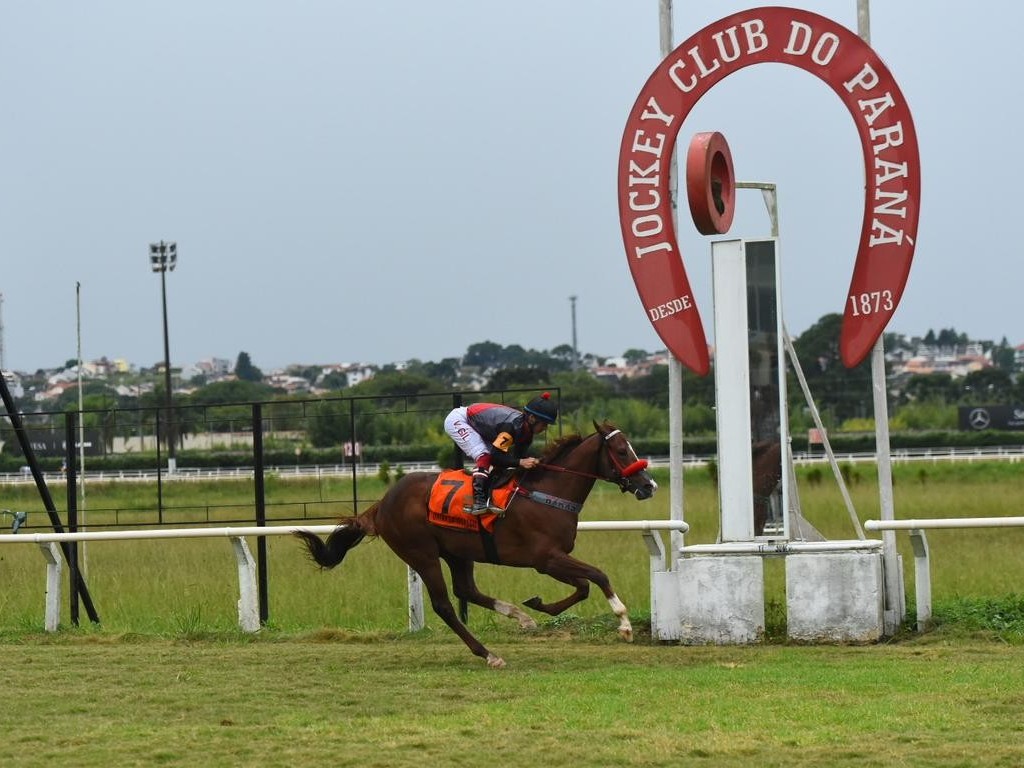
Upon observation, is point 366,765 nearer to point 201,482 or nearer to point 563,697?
point 563,697

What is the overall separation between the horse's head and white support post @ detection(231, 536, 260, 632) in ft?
10.4

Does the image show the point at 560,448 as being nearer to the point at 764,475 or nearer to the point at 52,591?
the point at 764,475

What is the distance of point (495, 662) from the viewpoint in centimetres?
948

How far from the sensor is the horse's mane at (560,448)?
10055mm

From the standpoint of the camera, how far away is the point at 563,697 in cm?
802

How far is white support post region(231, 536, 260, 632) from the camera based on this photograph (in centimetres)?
1162

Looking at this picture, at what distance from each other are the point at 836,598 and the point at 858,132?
3033 millimetres

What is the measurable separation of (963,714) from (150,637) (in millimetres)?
6588

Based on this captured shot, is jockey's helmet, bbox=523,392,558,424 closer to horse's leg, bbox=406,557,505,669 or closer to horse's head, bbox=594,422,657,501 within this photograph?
horse's head, bbox=594,422,657,501

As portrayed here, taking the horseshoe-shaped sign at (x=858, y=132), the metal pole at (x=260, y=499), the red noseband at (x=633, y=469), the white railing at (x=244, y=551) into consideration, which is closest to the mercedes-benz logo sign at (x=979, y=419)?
the white railing at (x=244, y=551)

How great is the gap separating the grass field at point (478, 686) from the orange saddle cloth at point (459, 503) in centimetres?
87

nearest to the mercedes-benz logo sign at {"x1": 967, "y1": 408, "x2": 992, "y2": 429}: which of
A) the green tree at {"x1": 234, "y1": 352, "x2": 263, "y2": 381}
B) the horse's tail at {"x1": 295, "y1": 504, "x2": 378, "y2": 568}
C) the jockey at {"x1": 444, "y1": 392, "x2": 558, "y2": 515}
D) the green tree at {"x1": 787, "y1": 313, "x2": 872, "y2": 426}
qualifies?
the green tree at {"x1": 787, "y1": 313, "x2": 872, "y2": 426}

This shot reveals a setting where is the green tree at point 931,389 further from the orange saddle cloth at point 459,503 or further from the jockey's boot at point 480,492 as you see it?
the jockey's boot at point 480,492

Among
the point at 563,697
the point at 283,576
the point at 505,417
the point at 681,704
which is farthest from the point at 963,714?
the point at 283,576
